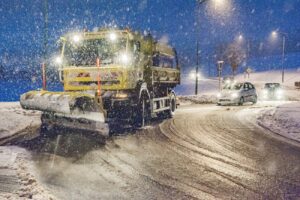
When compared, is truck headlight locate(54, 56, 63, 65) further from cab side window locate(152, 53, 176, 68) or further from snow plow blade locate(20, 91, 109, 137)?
cab side window locate(152, 53, 176, 68)

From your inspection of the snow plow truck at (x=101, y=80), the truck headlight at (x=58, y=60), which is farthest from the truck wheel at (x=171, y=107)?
the truck headlight at (x=58, y=60)

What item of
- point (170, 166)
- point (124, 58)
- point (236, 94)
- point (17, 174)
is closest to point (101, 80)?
point (124, 58)

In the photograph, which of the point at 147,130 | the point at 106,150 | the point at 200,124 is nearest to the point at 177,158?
the point at 106,150

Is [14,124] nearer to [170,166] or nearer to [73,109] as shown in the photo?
[73,109]

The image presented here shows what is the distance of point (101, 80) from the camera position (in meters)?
12.1

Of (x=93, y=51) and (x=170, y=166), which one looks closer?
(x=170, y=166)

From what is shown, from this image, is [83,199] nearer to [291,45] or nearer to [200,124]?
[200,124]

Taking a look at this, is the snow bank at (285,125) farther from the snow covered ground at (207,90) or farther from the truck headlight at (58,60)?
the snow covered ground at (207,90)

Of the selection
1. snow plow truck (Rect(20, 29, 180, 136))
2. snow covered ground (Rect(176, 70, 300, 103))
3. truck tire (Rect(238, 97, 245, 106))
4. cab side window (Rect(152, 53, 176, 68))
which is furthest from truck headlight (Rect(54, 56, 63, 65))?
snow covered ground (Rect(176, 70, 300, 103))

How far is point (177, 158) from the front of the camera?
796 centimetres

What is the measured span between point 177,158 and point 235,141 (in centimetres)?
289

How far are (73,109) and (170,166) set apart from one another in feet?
13.4

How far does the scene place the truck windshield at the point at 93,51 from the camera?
40.4 ft

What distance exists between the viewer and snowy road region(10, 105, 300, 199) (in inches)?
221
